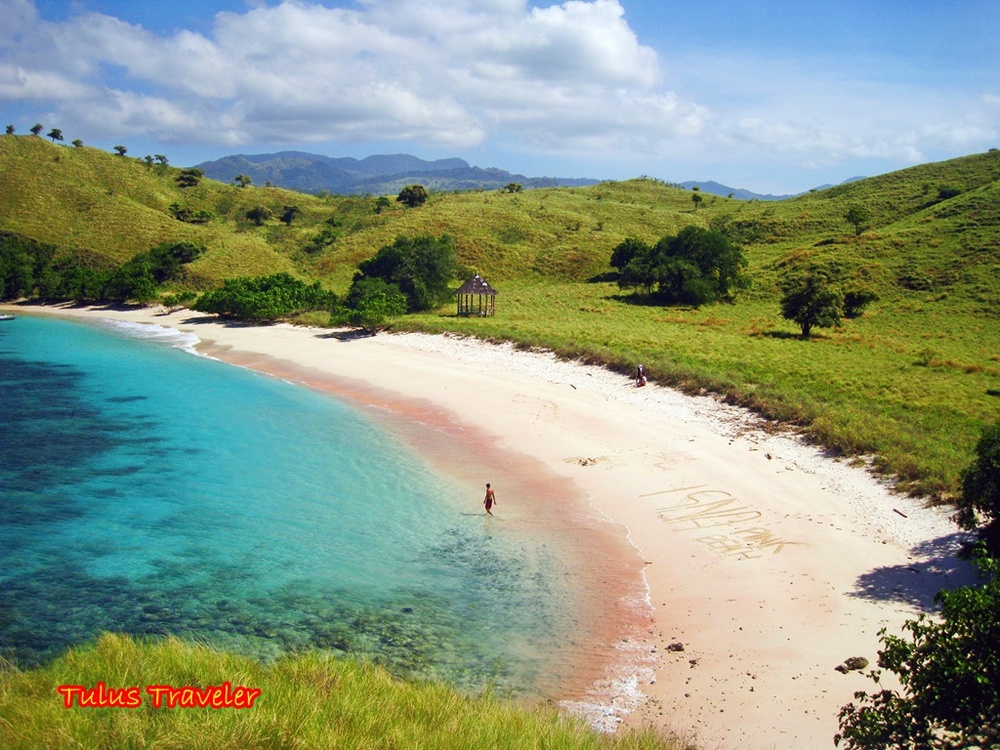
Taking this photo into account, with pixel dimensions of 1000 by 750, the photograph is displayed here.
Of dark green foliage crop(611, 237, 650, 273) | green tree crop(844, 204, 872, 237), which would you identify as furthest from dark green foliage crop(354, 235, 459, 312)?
green tree crop(844, 204, 872, 237)

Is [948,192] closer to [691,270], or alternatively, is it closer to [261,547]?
[691,270]

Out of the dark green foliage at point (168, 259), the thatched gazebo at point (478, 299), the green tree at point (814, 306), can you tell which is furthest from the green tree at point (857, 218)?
the dark green foliage at point (168, 259)

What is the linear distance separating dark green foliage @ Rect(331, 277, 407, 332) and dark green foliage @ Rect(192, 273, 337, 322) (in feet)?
11.7

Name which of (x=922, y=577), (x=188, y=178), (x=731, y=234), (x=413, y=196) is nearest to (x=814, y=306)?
(x=922, y=577)

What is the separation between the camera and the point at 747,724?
966 cm

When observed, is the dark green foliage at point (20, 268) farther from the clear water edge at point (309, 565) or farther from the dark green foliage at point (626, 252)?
the dark green foliage at point (626, 252)

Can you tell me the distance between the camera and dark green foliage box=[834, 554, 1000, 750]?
661 centimetres

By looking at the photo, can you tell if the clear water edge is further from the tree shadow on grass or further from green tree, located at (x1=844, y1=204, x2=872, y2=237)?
green tree, located at (x1=844, y1=204, x2=872, y2=237)

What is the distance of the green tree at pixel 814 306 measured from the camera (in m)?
43.1

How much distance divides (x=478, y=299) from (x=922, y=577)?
142ft

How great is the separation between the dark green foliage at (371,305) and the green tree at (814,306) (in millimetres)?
26357

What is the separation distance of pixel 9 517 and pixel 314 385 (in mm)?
16815

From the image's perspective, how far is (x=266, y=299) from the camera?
51.0m

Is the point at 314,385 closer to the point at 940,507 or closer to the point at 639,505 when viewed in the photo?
the point at 639,505
